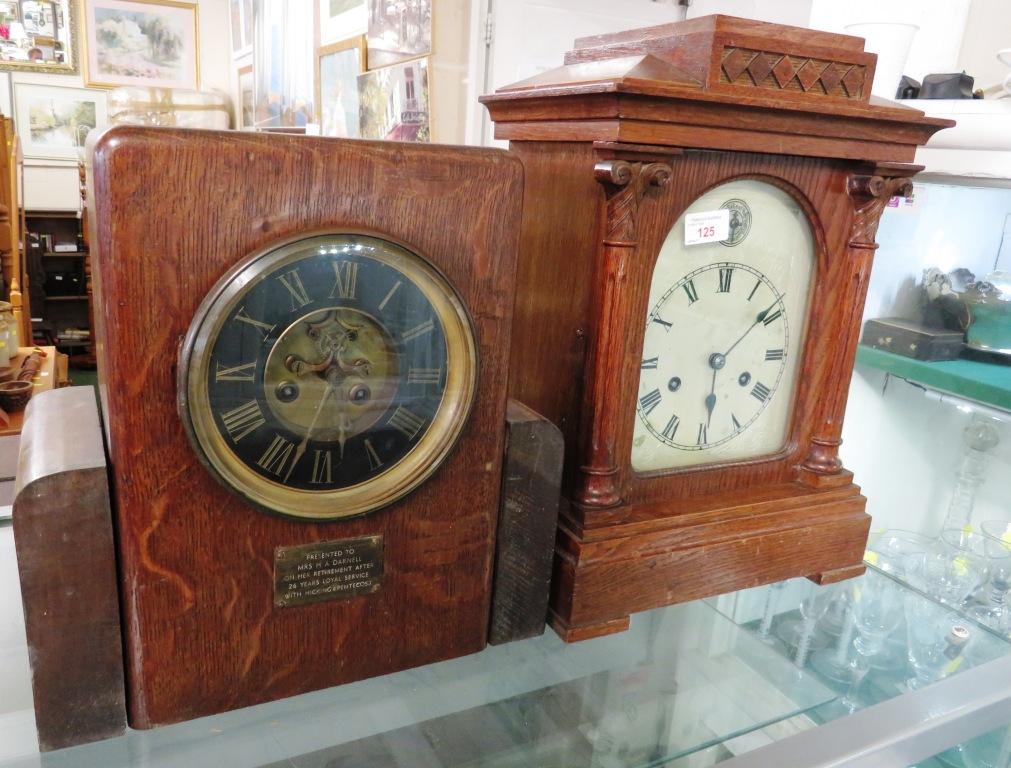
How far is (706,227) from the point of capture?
775 mm

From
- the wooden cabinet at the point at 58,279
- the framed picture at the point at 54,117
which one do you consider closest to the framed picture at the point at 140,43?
the framed picture at the point at 54,117

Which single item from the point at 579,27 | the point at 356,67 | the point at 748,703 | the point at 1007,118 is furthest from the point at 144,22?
the point at 748,703

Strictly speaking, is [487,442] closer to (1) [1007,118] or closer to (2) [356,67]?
(1) [1007,118]

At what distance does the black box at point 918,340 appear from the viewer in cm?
148

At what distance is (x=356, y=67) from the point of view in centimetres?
273

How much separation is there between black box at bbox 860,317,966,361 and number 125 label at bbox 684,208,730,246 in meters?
0.87

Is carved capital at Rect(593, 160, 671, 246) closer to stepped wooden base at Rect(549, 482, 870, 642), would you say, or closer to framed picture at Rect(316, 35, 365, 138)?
stepped wooden base at Rect(549, 482, 870, 642)

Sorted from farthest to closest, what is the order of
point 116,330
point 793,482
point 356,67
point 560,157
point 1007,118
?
1. point 356,67
2. point 1007,118
3. point 793,482
4. point 560,157
5. point 116,330

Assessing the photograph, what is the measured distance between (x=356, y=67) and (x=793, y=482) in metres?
2.29

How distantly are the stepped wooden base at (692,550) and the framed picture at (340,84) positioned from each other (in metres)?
2.20

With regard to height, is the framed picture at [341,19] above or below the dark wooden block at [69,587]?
above

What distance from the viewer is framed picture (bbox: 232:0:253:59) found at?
4238mm

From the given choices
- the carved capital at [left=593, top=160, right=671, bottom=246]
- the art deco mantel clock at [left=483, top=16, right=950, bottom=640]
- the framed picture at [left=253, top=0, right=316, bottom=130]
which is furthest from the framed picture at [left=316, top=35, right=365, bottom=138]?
the carved capital at [left=593, top=160, right=671, bottom=246]

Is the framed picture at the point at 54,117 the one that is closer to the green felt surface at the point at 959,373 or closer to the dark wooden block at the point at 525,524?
the green felt surface at the point at 959,373
